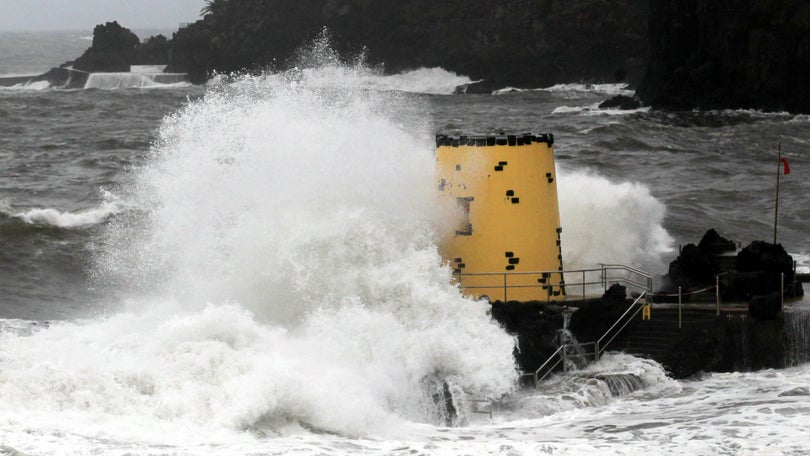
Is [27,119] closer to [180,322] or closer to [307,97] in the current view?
[307,97]

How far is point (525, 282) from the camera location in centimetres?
1742

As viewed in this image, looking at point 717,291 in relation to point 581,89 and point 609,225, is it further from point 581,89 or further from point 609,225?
point 581,89

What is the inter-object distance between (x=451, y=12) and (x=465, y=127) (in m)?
44.4

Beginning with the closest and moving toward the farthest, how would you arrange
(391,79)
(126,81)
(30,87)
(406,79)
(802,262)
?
(802,262) < (30,87) < (126,81) < (406,79) < (391,79)

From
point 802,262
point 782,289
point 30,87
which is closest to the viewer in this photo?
point 782,289

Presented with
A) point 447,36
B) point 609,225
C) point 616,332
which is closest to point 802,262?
point 609,225

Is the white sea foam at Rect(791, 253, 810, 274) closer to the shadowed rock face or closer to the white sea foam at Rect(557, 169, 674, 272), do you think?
the white sea foam at Rect(557, 169, 674, 272)

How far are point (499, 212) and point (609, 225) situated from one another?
5791mm

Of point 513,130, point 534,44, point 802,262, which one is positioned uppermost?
point 534,44

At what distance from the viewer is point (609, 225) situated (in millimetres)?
22719

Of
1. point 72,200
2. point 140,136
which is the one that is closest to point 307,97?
point 72,200

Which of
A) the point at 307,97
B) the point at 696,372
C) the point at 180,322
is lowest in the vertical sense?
the point at 696,372

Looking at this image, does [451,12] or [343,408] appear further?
[451,12]

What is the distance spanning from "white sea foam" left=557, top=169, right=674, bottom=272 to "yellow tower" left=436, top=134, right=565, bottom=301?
319cm
